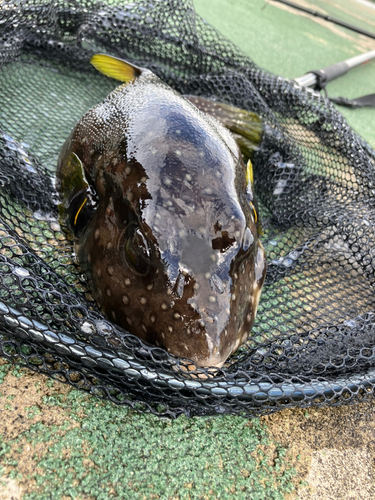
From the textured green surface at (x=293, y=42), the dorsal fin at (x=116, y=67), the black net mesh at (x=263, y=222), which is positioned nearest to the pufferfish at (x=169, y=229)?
the black net mesh at (x=263, y=222)

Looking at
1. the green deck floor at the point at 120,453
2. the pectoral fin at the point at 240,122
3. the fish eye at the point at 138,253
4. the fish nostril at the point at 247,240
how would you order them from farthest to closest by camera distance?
the pectoral fin at the point at 240,122 < the fish nostril at the point at 247,240 < the fish eye at the point at 138,253 < the green deck floor at the point at 120,453

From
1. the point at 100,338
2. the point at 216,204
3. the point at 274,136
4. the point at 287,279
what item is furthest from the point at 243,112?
the point at 100,338

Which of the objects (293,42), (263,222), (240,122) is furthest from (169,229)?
(293,42)

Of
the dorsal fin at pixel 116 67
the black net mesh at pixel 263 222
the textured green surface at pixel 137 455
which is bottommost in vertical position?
the textured green surface at pixel 137 455

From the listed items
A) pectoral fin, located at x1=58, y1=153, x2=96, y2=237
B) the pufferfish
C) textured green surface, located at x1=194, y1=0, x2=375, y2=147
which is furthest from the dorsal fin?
textured green surface, located at x1=194, y1=0, x2=375, y2=147

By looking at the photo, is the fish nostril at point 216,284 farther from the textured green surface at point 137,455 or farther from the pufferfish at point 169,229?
→ the textured green surface at point 137,455

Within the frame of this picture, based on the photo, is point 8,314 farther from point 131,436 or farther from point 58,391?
point 131,436
